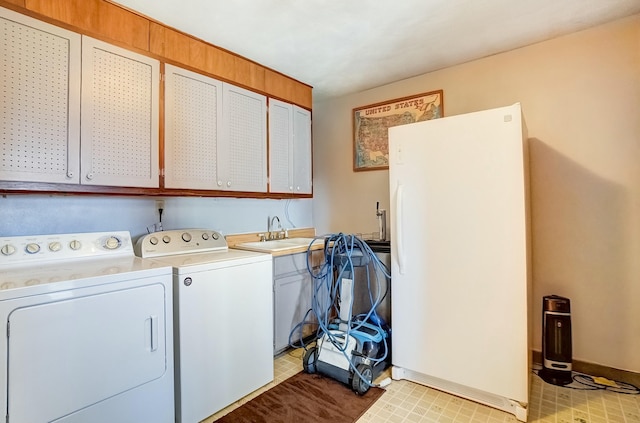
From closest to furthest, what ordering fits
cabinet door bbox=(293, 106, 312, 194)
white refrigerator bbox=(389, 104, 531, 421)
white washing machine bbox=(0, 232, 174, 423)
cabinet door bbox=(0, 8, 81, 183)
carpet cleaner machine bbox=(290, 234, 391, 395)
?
1. white washing machine bbox=(0, 232, 174, 423)
2. cabinet door bbox=(0, 8, 81, 183)
3. white refrigerator bbox=(389, 104, 531, 421)
4. carpet cleaner machine bbox=(290, 234, 391, 395)
5. cabinet door bbox=(293, 106, 312, 194)

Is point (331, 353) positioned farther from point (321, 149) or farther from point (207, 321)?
point (321, 149)

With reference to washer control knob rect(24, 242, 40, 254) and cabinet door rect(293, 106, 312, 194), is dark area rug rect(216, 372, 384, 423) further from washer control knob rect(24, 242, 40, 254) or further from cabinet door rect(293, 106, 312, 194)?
cabinet door rect(293, 106, 312, 194)

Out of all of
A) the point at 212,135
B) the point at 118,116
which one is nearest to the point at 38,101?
the point at 118,116

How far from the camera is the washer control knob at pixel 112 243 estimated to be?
2016 mm

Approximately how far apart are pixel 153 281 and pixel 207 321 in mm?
393

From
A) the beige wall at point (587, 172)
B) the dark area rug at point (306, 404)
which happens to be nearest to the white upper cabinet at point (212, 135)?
the dark area rug at point (306, 404)

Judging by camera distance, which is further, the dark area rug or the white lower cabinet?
the white lower cabinet

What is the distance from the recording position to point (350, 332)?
222 centimetres

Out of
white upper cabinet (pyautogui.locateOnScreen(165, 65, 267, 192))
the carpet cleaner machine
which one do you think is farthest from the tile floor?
white upper cabinet (pyautogui.locateOnScreen(165, 65, 267, 192))

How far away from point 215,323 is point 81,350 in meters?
0.64

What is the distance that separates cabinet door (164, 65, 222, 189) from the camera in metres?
2.16

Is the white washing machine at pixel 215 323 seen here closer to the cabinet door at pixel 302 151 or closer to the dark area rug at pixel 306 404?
the dark area rug at pixel 306 404

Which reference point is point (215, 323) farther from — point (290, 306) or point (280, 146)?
point (280, 146)

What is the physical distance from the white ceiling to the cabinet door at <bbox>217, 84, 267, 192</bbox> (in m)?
0.37
